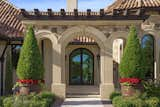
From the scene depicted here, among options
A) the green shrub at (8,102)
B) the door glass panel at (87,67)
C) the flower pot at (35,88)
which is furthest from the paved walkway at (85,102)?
the door glass panel at (87,67)

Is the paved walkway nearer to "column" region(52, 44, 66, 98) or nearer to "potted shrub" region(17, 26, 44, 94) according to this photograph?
"column" region(52, 44, 66, 98)

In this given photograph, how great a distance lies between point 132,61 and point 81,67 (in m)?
13.1

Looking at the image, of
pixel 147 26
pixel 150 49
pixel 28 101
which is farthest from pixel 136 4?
pixel 28 101

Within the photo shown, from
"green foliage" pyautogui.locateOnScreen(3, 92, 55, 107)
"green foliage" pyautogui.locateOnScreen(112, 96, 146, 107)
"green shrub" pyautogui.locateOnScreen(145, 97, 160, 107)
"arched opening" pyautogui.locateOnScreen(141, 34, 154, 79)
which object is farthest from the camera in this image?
"arched opening" pyautogui.locateOnScreen(141, 34, 154, 79)

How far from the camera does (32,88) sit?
19.8 m

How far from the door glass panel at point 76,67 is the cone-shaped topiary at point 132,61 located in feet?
41.5

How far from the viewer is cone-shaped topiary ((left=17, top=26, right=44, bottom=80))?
1948 centimetres

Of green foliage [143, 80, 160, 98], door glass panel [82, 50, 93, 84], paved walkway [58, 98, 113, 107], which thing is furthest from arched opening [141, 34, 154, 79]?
door glass panel [82, 50, 93, 84]

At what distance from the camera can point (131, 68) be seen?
19328 millimetres

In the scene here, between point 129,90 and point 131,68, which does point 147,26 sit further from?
point 129,90

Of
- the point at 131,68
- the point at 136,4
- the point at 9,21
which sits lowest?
the point at 131,68

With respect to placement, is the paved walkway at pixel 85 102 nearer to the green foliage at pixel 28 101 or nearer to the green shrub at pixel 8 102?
the green foliage at pixel 28 101

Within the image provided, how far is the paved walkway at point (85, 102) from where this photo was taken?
20.1 meters

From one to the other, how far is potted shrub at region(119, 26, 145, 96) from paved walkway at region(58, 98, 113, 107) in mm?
1575
